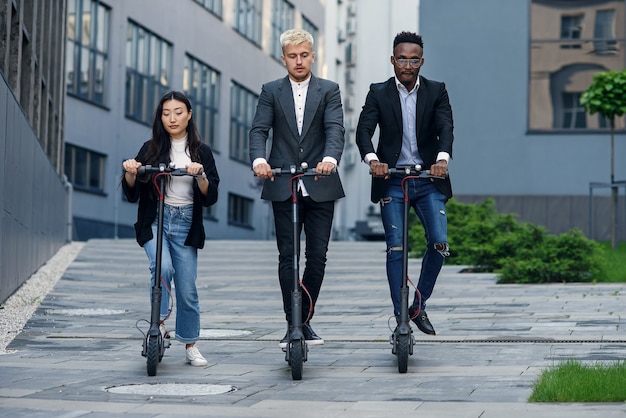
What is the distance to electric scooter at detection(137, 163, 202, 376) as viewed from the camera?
295 inches

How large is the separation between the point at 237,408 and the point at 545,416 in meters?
1.48

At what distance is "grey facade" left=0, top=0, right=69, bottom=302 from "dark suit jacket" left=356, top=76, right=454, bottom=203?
5.02m

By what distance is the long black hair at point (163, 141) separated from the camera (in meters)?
7.90

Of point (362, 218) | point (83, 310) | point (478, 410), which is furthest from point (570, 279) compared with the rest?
point (362, 218)

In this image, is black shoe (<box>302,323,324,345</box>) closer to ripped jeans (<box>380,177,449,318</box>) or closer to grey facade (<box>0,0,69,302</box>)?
ripped jeans (<box>380,177,449,318</box>)

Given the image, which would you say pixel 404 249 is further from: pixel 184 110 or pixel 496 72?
pixel 496 72

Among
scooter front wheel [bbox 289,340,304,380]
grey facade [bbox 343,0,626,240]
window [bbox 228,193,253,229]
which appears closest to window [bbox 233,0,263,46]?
window [bbox 228,193,253,229]

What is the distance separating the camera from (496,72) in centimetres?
2962

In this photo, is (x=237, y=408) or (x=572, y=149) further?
(x=572, y=149)

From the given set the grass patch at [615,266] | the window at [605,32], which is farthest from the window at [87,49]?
the grass patch at [615,266]

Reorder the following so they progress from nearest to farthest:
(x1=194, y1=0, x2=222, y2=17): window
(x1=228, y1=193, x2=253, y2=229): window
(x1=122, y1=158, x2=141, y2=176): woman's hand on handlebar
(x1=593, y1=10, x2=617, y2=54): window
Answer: (x1=122, y1=158, x2=141, y2=176): woman's hand on handlebar, (x1=593, y1=10, x2=617, y2=54): window, (x1=194, y1=0, x2=222, y2=17): window, (x1=228, y1=193, x2=253, y2=229): window

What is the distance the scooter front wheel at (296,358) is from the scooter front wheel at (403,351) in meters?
0.60

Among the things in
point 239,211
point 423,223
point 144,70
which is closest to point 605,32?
point 144,70

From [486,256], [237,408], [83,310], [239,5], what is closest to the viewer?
[237,408]
